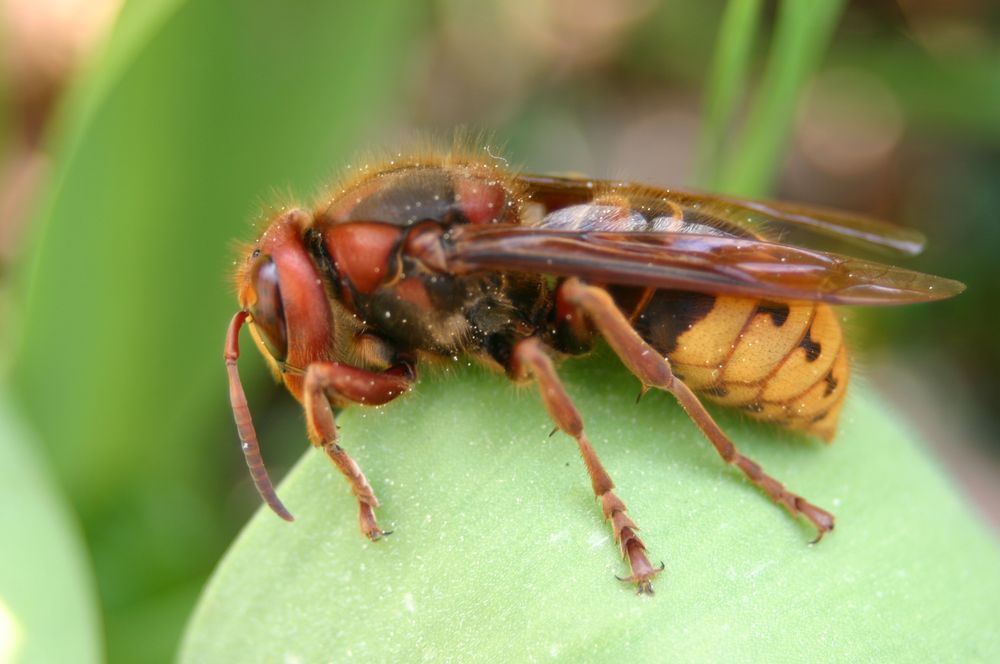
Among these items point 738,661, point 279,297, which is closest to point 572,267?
point 279,297

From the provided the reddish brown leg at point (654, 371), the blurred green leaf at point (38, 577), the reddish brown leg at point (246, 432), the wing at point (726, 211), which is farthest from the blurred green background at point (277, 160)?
the reddish brown leg at point (654, 371)

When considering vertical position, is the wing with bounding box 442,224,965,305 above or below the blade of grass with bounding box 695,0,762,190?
below

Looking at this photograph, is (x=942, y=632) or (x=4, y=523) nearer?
(x=942, y=632)

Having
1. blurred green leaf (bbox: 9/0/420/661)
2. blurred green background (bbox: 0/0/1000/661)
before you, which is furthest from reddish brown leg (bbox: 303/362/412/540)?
blurred green leaf (bbox: 9/0/420/661)

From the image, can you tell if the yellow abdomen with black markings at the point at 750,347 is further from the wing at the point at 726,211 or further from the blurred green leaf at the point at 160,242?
the blurred green leaf at the point at 160,242

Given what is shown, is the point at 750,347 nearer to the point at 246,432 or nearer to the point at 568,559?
the point at 568,559

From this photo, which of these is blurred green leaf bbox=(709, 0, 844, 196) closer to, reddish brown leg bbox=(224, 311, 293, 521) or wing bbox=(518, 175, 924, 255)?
wing bbox=(518, 175, 924, 255)

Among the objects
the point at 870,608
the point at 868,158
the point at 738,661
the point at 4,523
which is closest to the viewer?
the point at 738,661

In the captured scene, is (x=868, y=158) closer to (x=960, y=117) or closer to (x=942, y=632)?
(x=960, y=117)
